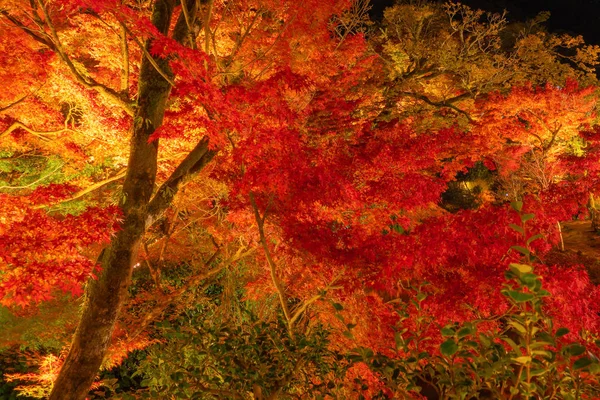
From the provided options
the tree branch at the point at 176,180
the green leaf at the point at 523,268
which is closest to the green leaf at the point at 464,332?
the green leaf at the point at 523,268

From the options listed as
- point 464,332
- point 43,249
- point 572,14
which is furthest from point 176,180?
point 572,14

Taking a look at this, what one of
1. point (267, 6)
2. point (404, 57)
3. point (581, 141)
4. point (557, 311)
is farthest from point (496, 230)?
point (581, 141)

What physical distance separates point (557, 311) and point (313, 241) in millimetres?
3247

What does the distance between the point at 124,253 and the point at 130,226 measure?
36 centimetres

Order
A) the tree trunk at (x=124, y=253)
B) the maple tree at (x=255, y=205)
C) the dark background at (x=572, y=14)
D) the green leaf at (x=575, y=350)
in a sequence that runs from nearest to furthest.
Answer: the green leaf at (x=575, y=350) → the maple tree at (x=255, y=205) → the tree trunk at (x=124, y=253) → the dark background at (x=572, y=14)

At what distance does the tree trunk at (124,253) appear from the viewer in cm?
476

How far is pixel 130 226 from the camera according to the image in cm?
524

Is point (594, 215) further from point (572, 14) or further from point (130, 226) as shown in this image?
point (130, 226)

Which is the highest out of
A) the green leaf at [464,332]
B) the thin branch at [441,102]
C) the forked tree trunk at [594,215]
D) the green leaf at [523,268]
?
the green leaf at [523,268]

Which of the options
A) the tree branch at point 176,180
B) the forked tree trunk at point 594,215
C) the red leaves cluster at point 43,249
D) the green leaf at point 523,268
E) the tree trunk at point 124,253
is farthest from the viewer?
the forked tree trunk at point 594,215

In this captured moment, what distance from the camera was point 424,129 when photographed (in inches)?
450

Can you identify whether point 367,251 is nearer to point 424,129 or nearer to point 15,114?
point 424,129

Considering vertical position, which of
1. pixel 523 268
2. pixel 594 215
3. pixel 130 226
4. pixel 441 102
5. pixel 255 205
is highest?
pixel 523 268

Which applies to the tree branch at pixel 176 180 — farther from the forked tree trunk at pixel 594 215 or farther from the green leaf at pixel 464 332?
the forked tree trunk at pixel 594 215
